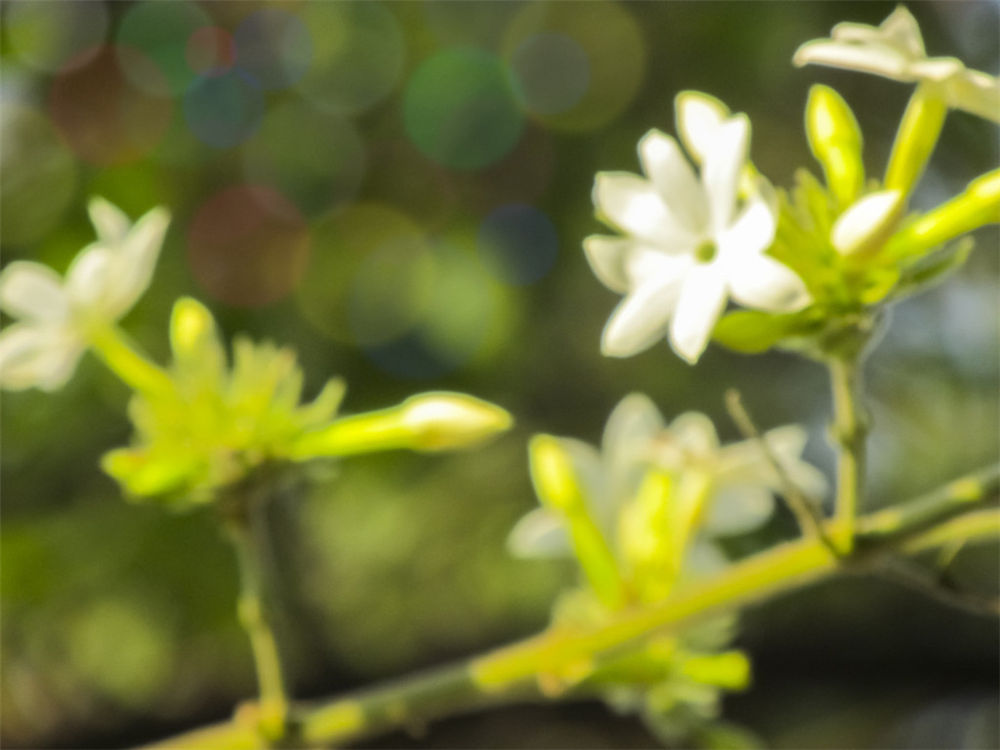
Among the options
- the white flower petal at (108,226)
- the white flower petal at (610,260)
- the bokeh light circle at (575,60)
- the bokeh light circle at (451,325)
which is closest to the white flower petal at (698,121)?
the white flower petal at (610,260)

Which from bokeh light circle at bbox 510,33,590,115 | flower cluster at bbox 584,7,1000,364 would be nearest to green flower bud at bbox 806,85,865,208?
flower cluster at bbox 584,7,1000,364

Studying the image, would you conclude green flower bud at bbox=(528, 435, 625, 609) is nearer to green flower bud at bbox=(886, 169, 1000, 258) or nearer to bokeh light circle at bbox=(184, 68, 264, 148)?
green flower bud at bbox=(886, 169, 1000, 258)

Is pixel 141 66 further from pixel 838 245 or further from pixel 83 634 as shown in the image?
pixel 838 245

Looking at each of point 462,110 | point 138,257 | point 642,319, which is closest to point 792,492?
point 642,319

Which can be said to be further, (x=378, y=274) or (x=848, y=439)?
(x=378, y=274)

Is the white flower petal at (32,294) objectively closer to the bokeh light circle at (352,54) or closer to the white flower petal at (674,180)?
the white flower petal at (674,180)

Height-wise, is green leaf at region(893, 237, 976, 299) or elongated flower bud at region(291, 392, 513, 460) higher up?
elongated flower bud at region(291, 392, 513, 460)

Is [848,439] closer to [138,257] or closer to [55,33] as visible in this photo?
[138,257]
